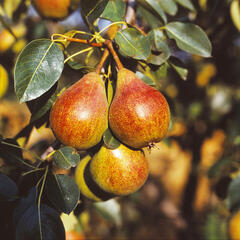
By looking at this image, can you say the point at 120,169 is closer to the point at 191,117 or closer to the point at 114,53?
the point at 114,53

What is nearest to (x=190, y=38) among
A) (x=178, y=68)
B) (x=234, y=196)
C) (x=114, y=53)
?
(x=178, y=68)

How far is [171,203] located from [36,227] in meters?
4.54

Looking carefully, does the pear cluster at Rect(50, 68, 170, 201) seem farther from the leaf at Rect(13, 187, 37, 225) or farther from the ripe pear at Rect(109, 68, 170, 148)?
the leaf at Rect(13, 187, 37, 225)

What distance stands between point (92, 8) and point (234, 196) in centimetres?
99

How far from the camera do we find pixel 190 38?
1.06 metres

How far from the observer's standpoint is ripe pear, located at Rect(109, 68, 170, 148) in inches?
29.6

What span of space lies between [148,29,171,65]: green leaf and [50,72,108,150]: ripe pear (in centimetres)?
24

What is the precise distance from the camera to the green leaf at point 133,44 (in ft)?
2.73

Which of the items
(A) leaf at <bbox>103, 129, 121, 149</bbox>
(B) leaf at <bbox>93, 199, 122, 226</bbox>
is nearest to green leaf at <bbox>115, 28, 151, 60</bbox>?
(A) leaf at <bbox>103, 129, 121, 149</bbox>

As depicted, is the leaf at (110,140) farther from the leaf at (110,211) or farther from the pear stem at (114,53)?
the leaf at (110,211)

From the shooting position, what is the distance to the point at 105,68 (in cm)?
99

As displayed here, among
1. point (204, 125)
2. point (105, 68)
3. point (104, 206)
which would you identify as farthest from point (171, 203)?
point (105, 68)

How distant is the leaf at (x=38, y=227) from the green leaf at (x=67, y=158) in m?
0.14

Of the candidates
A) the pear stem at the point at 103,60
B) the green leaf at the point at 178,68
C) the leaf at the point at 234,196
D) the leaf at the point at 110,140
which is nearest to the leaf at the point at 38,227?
the leaf at the point at 110,140
